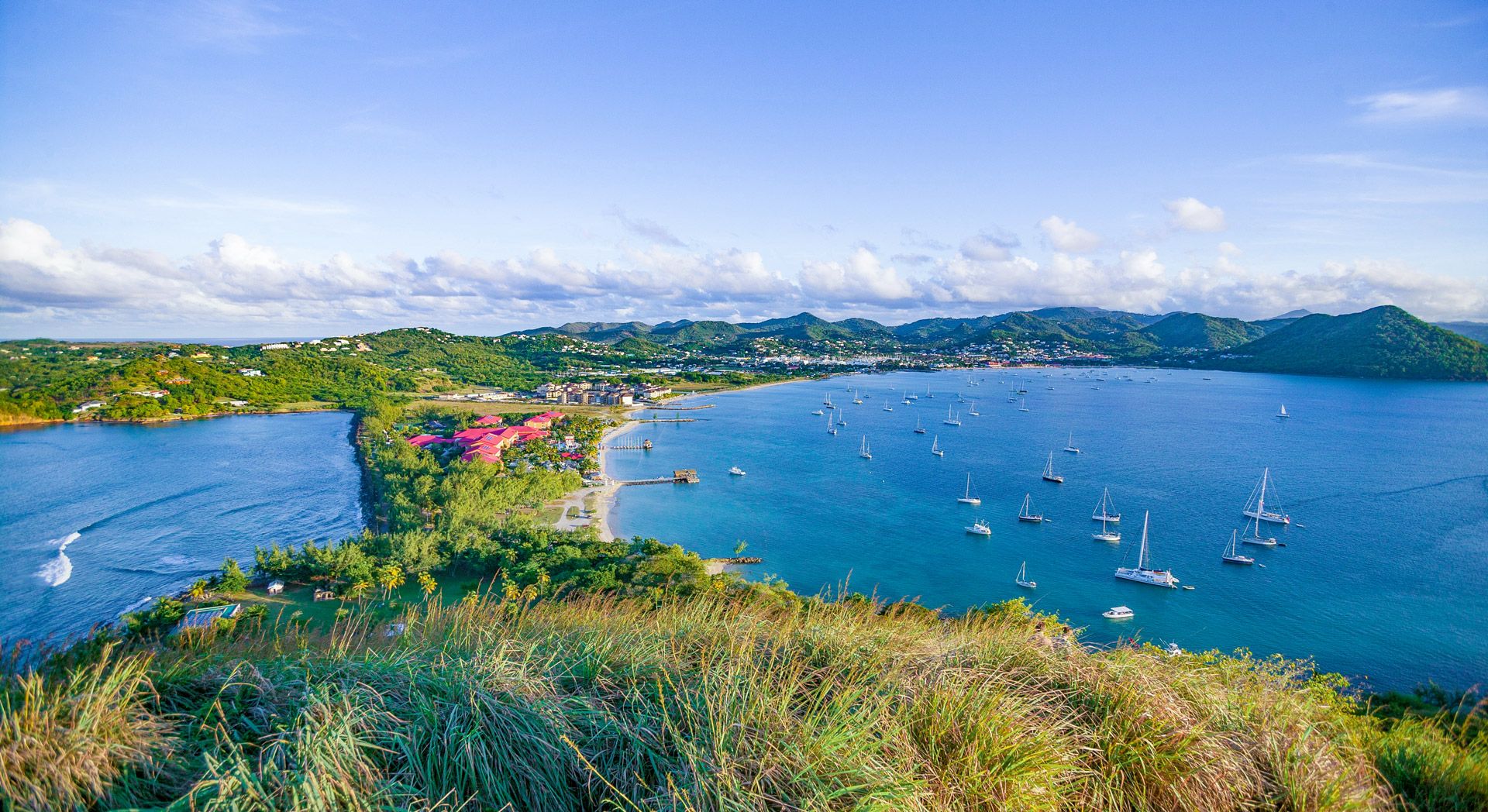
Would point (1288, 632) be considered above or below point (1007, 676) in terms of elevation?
below

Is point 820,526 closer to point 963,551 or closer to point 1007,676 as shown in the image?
point 963,551

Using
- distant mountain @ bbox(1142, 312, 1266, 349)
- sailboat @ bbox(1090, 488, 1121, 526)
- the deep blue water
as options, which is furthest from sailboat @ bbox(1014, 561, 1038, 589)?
distant mountain @ bbox(1142, 312, 1266, 349)

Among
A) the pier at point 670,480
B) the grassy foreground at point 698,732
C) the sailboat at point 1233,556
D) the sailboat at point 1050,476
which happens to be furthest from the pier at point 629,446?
the grassy foreground at point 698,732

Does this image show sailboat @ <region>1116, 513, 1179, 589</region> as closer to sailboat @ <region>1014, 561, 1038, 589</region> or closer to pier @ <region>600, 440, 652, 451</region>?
sailboat @ <region>1014, 561, 1038, 589</region>

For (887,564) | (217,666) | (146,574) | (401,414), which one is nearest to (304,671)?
(217,666)

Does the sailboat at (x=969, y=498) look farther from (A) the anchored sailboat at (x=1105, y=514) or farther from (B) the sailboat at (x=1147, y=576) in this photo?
(B) the sailboat at (x=1147, y=576)

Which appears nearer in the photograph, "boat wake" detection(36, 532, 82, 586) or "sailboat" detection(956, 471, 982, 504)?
"boat wake" detection(36, 532, 82, 586)

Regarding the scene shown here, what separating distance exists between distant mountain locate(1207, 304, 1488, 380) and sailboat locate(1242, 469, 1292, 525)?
264 feet

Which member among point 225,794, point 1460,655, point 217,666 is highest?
point 225,794

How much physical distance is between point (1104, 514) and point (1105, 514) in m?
0.22

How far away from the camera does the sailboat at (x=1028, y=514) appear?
2600 cm

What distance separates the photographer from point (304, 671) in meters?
2.88

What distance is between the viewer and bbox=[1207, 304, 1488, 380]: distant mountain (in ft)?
264

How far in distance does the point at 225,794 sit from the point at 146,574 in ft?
78.0
